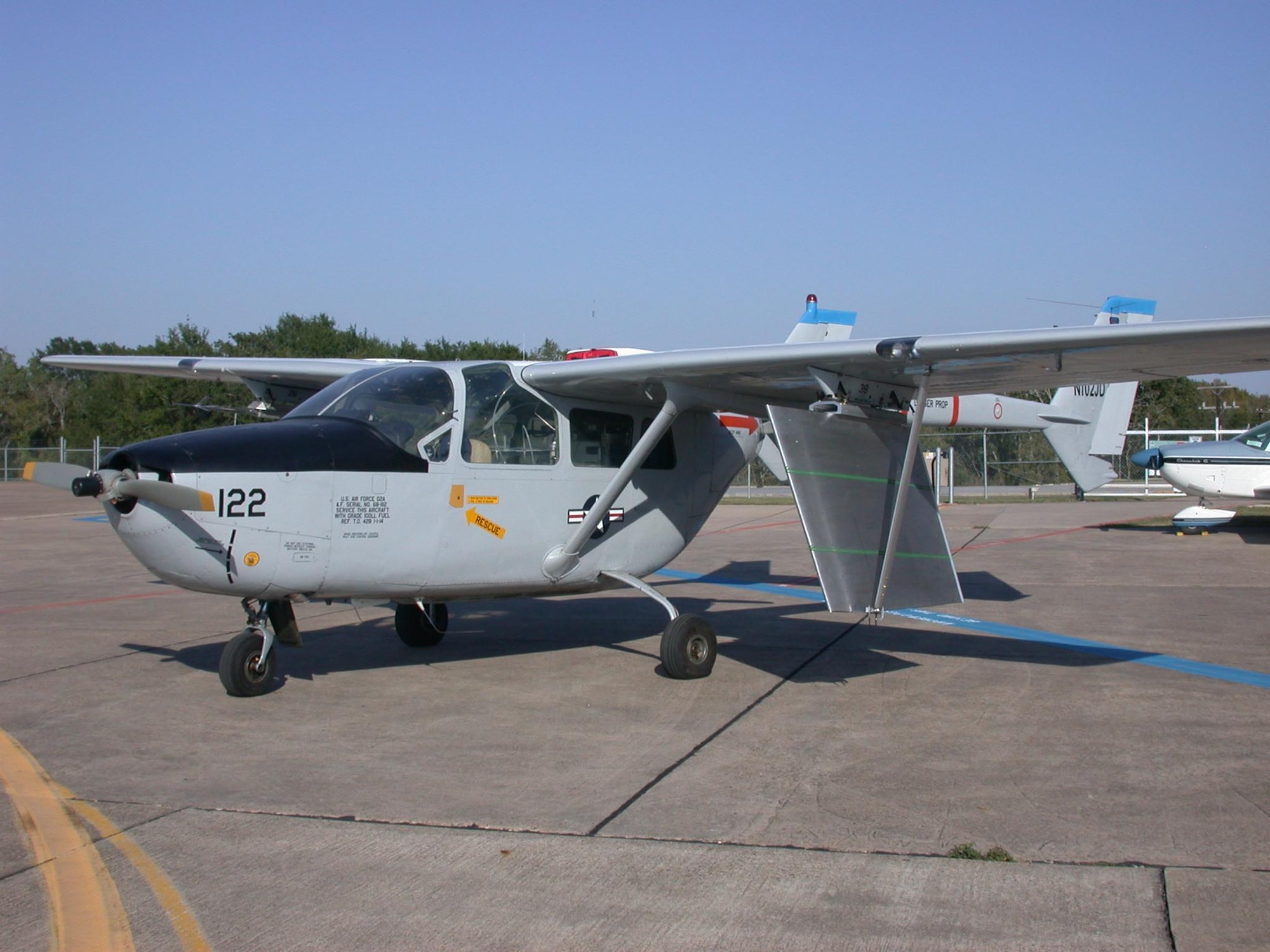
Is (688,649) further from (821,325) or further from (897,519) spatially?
(821,325)

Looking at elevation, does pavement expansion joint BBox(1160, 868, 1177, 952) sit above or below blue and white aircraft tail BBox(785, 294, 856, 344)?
below

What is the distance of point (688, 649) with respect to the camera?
26.5 ft

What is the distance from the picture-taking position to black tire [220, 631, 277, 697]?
7.27m

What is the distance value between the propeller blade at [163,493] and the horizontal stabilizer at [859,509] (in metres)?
3.90

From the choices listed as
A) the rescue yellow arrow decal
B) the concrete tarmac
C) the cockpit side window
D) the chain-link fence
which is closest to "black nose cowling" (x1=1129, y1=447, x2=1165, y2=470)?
the concrete tarmac

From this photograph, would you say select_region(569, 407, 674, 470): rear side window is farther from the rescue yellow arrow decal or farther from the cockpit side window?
the rescue yellow arrow decal

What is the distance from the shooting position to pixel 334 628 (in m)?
10.5

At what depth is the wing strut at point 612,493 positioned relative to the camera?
27.1ft

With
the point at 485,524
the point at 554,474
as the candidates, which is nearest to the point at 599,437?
the point at 554,474

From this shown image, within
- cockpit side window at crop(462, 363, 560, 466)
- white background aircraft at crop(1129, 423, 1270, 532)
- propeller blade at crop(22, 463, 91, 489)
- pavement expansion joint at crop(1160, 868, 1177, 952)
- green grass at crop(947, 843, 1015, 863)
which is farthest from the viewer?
white background aircraft at crop(1129, 423, 1270, 532)

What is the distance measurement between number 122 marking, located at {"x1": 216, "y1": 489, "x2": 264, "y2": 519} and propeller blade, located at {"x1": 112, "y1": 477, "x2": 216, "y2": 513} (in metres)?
0.12

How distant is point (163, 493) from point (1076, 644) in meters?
7.53

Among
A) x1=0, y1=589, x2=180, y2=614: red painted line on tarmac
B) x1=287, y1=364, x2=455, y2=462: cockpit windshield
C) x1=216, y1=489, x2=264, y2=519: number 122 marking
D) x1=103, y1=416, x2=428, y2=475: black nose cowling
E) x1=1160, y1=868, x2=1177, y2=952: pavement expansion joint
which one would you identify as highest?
x1=287, y1=364, x2=455, y2=462: cockpit windshield

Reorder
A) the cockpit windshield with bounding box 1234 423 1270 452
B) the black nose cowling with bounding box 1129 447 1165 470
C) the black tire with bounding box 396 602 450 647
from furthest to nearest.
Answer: the black nose cowling with bounding box 1129 447 1165 470, the cockpit windshield with bounding box 1234 423 1270 452, the black tire with bounding box 396 602 450 647
